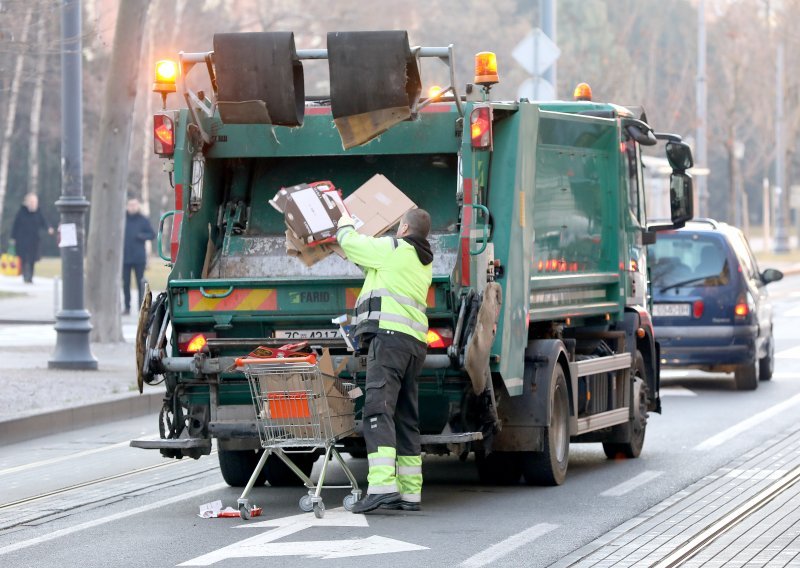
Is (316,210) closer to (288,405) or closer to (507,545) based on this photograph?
(288,405)

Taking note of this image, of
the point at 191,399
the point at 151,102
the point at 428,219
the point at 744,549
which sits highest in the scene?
the point at 151,102

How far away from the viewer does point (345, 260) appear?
33.3ft

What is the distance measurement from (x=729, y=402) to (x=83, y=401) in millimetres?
5961

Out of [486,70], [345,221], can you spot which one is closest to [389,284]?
[345,221]

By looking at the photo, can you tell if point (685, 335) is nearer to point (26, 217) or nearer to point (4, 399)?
point (4, 399)

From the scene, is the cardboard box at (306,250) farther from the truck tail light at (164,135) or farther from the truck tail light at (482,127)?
the truck tail light at (482,127)

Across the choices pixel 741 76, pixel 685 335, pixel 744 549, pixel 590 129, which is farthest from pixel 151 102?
pixel 744 549

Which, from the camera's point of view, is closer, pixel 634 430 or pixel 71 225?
pixel 634 430

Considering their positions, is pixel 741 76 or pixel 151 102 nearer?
pixel 151 102

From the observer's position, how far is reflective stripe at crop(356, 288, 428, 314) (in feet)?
29.9

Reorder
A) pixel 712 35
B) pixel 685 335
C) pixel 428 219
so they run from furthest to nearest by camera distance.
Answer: pixel 712 35, pixel 685 335, pixel 428 219

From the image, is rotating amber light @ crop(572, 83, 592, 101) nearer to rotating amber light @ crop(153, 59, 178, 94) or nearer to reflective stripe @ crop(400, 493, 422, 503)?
rotating amber light @ crop(153, 59, 178, 94)

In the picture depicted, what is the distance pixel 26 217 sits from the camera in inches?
1387

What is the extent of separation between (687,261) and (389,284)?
8.88 meters
